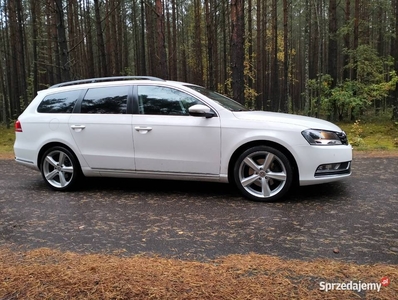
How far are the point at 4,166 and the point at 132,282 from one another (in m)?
7.02

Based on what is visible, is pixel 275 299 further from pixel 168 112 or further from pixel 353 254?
pixel 168 112

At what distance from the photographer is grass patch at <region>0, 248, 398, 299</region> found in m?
2.24

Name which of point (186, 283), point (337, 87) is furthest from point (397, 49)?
point (186, 283)

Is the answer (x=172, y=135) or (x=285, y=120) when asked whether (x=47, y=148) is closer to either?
(x=172, y=135)

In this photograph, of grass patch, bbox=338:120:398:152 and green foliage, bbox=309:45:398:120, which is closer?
grass patch, bbox=338:120:398:152

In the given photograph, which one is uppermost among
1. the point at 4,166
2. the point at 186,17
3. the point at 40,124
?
the point at 186,17

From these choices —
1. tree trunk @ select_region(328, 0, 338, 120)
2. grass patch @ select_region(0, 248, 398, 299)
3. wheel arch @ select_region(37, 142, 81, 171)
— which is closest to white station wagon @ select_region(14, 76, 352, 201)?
wheel arch @ select_region(37, 142, 81, 171)

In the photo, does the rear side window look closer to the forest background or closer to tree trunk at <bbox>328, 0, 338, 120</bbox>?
the forest background

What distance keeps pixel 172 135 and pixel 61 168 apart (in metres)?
2.04

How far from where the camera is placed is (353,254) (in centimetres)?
286

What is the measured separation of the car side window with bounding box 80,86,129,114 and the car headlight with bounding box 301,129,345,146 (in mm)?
2701

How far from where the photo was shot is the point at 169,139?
186 inches

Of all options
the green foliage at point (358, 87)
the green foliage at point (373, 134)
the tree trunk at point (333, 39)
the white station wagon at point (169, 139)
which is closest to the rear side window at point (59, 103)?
the white station wagon at point (169, 139)

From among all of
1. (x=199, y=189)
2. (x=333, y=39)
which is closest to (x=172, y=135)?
(x=199, y=189)
